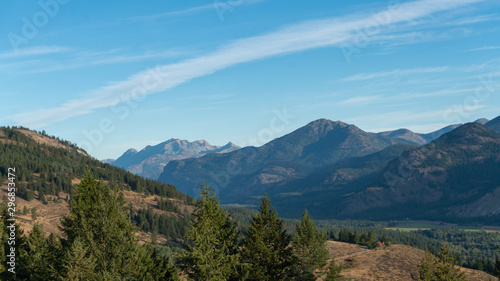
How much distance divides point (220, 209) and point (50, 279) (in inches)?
948

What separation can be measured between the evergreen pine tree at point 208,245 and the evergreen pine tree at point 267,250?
12.3 ft

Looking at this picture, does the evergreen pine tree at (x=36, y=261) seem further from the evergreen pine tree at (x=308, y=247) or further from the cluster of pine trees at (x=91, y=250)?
the evergreen pine tree at (x=308, y=247)

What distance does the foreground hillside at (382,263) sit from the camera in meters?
96.1

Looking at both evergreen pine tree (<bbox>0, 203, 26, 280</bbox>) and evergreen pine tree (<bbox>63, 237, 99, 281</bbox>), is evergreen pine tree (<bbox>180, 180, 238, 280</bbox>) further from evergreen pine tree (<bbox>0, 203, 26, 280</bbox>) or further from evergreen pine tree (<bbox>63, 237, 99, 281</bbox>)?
evergreen pine tree (<bbox>0, 203, 26, 280</bbox>)

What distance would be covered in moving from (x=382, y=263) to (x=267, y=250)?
201ft

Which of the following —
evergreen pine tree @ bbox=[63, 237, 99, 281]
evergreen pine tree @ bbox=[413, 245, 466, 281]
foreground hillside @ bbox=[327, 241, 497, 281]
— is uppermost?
evergreen pine tree @ bbox=[63, 237, 99, 281]

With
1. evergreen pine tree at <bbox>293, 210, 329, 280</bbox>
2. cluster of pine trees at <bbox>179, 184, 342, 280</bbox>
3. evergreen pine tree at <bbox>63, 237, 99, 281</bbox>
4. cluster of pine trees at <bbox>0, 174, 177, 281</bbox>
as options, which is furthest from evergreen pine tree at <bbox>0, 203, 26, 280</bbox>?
evergreen pine tree at <bbox>293, 210, 329, 280</bbox>

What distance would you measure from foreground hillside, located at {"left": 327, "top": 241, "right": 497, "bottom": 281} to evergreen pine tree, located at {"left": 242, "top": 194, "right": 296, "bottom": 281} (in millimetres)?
36817

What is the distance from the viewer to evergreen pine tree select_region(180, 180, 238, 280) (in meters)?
50.7

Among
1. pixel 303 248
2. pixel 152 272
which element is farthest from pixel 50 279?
pixel 303 248

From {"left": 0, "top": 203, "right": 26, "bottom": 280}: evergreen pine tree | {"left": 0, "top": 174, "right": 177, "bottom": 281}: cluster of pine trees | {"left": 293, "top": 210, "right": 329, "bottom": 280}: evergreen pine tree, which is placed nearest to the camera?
{"left": 0, "top": 174, "right": 177, "bottom": 281}: cluster of pine trees

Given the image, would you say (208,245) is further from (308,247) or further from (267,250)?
(308,247)

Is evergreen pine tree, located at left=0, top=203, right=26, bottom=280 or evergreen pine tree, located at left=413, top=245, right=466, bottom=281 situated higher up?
evergreen pine tree, located at left=0, top=203, right=26, bottom=280

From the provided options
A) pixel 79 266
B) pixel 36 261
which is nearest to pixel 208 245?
pixel 79 266
